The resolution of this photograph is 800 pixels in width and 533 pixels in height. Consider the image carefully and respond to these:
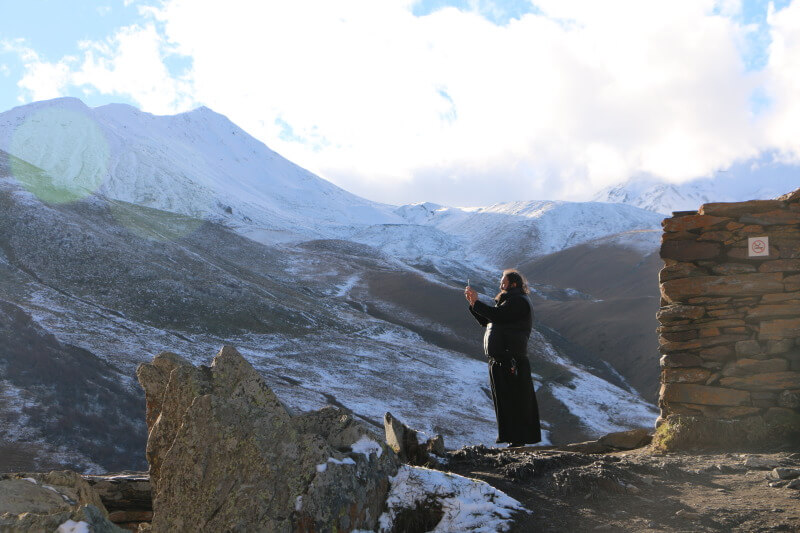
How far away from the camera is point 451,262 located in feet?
433

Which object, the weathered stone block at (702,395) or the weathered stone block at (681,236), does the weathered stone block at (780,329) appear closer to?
the weathered stone block at (702,395)

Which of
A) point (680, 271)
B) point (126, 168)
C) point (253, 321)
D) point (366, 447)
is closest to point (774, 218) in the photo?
point (680, 271)

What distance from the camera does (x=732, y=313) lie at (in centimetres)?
924

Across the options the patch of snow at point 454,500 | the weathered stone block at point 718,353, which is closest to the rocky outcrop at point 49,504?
the patch of snow at point 454,500

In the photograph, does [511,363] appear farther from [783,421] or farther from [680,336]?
[783,421]

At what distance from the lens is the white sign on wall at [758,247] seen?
30.0 ft

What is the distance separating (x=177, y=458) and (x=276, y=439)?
0.84 metres

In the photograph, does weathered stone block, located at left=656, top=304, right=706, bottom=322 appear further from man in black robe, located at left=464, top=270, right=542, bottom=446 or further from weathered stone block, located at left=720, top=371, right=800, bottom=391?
man in black robe, located at left=464, top=270, right=542, bottom=446

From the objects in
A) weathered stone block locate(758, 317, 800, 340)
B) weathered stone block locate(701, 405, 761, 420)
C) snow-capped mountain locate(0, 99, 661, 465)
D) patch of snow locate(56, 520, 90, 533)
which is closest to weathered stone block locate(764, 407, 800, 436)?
weathered stone block locate(701, 405, 761, 420)

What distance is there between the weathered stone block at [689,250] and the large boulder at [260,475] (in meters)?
5.57

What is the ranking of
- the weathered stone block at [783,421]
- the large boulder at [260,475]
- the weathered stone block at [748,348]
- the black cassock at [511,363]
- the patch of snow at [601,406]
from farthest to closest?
the patch of snow at [601,406]
the weathered stone block at [748,348]
the weathered stone block at [783,421]
the black cassock at [511,363]
the large boulder at [260,475]

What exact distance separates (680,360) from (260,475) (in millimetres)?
6304

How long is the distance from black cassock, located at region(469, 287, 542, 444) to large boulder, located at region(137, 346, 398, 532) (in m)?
2.60

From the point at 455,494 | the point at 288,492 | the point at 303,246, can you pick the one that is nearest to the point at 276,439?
the point at 288,492
